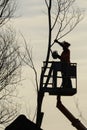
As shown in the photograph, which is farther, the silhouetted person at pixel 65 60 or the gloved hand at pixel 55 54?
the silhouetted person at pixel 65 60

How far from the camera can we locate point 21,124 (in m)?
9.60

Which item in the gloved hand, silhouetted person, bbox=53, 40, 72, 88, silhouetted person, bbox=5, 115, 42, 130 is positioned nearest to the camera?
silhouetted person, bbox=5, 115, 42, 130

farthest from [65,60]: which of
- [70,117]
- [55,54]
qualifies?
[70,117]

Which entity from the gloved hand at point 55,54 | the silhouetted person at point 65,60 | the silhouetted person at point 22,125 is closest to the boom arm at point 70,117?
the silhouetted person at point 65,60

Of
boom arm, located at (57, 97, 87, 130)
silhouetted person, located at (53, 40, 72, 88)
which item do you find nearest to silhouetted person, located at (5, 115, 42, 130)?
silhouetted person, located at (53, 40, 72, 88)

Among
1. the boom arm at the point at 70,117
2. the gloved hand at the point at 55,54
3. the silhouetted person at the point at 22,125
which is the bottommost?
the boom arm at the point at 70,117

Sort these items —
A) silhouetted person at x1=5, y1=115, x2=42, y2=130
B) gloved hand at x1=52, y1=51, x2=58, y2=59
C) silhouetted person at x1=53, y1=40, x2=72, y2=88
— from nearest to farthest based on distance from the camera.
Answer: silhouetted person at x1=5, y1=115, x2=42, y2=130 < gloved hand at x1=52, y1=51, x2=58, y2=59 < silhouetted person at x1=53, y1=40, x2=72, y2=88

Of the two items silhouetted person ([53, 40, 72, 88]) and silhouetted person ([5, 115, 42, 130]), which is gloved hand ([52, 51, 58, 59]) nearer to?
silhouetted person ([53, 40, 72, 88])

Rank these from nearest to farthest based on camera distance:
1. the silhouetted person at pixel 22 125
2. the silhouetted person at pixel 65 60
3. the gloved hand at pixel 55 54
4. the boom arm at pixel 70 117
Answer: the silhouetted person at pixel 22 125 < the gloved hand at pixel 55 54 < the silhouetted person at pixel 65 60 < the boom arm at pixel 70 117

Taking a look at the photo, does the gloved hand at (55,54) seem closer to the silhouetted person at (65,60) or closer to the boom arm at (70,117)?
the silhouetted person at (65,60)

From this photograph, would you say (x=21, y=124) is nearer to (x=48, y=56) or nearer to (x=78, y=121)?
(x=78, y=121)

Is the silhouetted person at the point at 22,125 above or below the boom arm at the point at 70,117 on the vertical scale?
above

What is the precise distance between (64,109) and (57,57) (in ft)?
6.59

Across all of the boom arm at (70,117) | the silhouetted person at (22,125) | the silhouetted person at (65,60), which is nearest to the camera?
the silhouetted person at (22,125)
